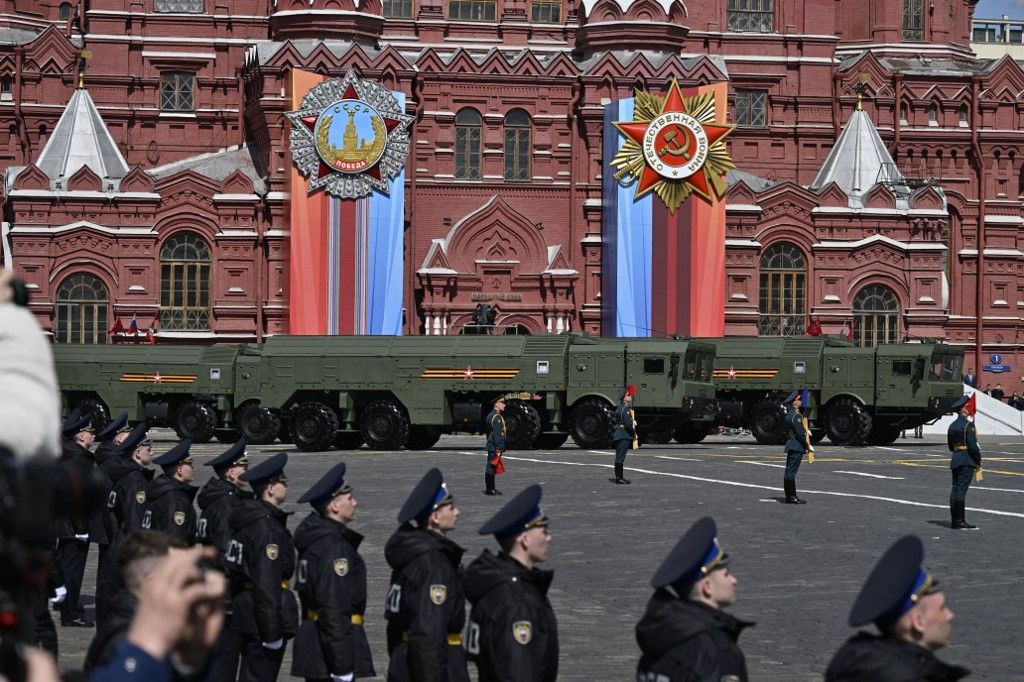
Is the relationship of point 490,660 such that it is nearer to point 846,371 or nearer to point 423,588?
point 423,588

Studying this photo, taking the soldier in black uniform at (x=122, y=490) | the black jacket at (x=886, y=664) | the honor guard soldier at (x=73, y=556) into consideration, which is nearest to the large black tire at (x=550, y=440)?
the honor guard soldier at (x=73, y=556)

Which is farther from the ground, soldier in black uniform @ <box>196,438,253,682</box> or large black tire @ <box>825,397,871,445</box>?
soldier in black uniform @ <box>196,438,253,682</box>

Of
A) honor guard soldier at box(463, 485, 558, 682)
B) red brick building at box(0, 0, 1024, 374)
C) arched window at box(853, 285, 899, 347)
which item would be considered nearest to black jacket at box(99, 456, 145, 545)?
honor guard soldier at box(463, 485, 558, 682)

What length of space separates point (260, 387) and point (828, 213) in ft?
80.7

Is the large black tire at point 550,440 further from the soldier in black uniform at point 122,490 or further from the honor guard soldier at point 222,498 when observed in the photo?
the honor guard soldier at point 222,498

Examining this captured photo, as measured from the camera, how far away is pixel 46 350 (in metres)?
4.74

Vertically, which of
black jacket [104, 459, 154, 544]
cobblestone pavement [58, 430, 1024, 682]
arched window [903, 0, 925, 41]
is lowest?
cobblestone pavement [58, 430, 1024, 682]

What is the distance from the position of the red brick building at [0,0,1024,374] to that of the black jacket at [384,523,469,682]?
52650mm

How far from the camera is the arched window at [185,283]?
63.6 metres

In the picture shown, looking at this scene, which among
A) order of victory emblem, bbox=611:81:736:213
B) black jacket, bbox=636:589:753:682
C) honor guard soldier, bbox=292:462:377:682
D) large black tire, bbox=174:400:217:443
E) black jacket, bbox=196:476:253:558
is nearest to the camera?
black jacket, bbox=636:589:753:682

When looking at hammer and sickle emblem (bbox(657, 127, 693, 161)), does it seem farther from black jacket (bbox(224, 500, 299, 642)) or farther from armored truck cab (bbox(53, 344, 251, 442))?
black jacket (bbox(224, 500, 299, 642))

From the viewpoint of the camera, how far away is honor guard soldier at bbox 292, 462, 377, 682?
1237cm

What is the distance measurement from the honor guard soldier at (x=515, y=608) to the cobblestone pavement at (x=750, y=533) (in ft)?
19.3

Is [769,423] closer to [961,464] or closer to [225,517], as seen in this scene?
[961,464]
